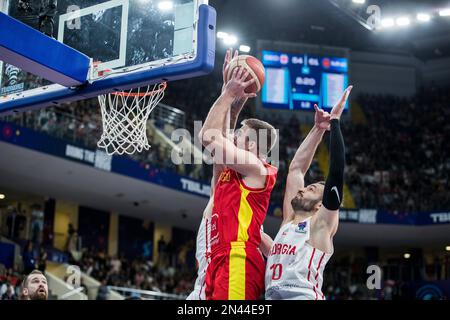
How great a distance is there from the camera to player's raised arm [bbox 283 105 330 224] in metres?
4.21

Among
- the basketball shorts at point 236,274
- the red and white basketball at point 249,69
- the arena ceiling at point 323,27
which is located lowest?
the basketball shorts at point 236,274

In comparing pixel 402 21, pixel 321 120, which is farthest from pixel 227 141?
pixel 402 21

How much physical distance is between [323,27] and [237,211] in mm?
20816

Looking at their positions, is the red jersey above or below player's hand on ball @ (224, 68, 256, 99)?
below

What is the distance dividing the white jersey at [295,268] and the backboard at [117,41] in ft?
5.27

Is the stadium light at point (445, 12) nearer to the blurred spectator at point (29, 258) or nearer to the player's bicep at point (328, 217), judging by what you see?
the blurred spectator at point (29, 258)

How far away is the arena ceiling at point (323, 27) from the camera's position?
22.1m

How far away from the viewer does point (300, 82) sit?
20094 millimetres

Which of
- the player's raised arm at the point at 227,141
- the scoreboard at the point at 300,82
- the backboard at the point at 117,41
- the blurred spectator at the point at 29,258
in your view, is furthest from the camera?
the scoreboard at the point at 300,82

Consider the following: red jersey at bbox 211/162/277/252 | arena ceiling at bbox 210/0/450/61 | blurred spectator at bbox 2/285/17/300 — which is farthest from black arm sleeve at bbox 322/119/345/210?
arena ceiling at bbox 210/0/450/61

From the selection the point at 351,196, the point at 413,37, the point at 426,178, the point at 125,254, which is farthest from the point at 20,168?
the point at 413,37

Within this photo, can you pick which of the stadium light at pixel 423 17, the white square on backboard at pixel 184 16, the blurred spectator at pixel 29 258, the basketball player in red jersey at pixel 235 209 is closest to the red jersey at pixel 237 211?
the basketball player in red jersey at pixel 235 209

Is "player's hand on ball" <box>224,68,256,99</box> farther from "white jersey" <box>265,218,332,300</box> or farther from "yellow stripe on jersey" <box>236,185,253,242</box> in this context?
"white jersey" <box>265,218,332,300</box>
